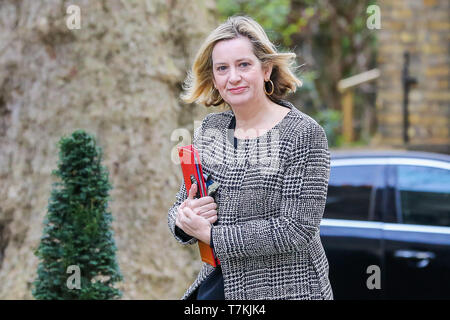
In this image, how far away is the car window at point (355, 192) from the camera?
495 cm

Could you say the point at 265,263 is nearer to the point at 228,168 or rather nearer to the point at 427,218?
the point at 228,168

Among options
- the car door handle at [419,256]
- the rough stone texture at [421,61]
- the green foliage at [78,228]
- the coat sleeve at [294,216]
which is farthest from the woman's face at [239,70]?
the rough stone texture at [421,61]

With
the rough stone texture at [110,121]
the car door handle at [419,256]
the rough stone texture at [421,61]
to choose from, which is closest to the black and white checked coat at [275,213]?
the car door handle at [419,256]

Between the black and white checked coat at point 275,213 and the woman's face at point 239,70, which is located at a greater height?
the woman's face at point 239,70

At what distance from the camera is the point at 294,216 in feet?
7.52

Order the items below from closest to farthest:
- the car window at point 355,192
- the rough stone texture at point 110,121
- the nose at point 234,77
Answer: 1. the nose at point 234,77
2. the car window at point 355,192
3. the rough stone texture at point 110,121

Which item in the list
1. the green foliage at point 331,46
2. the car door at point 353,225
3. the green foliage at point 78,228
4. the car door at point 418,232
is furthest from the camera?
the green foliage at point 331,46

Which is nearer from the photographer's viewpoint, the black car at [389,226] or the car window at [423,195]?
the black car at [389,226]

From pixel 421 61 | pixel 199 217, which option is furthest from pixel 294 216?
pixel 421 61

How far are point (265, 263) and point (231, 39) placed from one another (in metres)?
0.84

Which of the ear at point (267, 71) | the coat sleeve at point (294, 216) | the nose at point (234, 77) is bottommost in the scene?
the coat sleeve at point (294, 216)

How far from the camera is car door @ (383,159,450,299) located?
4492 mm

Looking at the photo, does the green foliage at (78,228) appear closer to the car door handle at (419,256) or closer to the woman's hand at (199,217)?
the woman's hand at (199,217)
